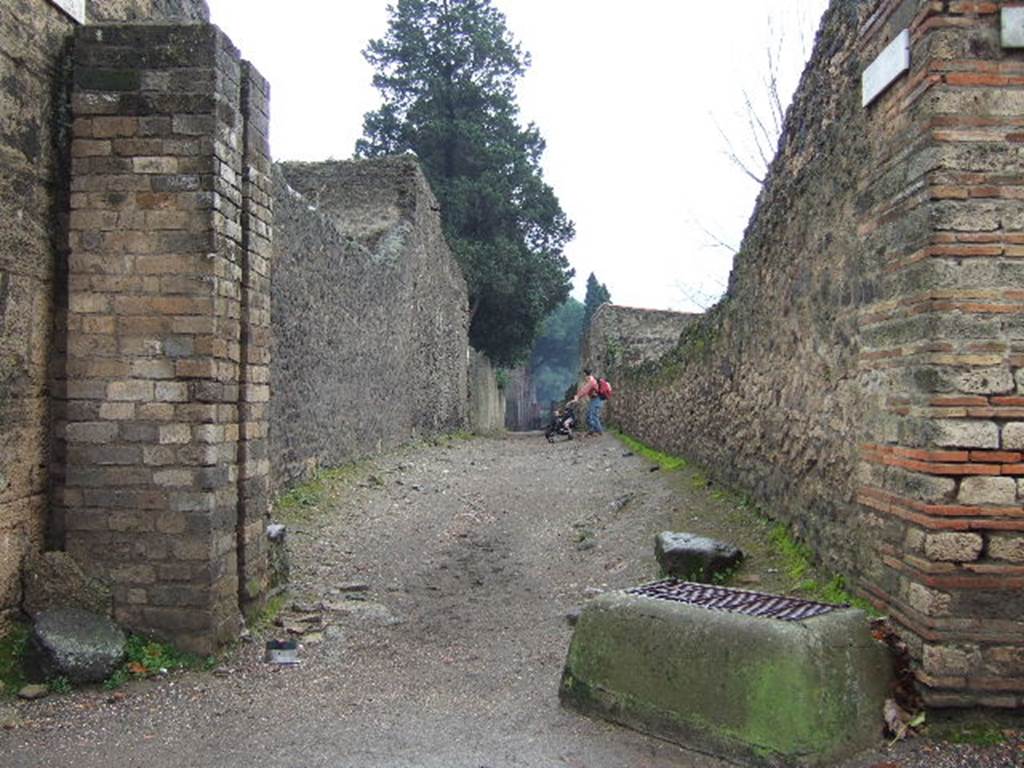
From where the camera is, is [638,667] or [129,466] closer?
[638,667]

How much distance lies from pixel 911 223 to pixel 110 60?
4.29 meters

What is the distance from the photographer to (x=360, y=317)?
41.3 ft

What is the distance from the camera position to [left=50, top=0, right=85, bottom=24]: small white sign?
476 cm

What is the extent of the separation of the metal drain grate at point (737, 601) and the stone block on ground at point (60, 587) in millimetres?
2829

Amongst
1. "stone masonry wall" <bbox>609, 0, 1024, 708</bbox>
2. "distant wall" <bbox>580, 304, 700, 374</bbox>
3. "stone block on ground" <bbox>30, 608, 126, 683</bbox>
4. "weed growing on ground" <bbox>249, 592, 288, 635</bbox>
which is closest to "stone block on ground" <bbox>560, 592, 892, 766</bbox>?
"stone masonry wall" <bbox>609, 0, 1024, 708</bbox>

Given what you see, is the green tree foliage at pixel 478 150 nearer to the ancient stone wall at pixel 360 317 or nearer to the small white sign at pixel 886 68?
the ancient stone wall at pixel 360 317

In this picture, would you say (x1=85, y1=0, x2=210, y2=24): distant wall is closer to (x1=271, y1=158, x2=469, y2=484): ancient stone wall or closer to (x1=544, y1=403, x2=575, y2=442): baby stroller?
(x1=271, y1=158, x2=469, y2=484): ancient stone wall

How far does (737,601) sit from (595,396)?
1495 centimetres

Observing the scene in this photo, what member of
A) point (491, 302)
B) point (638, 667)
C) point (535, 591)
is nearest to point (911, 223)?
point (638, 667)

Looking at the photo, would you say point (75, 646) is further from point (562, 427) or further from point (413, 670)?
point (562, 427)

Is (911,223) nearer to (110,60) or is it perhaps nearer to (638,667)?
(638,667)

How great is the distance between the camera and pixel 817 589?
532 cm

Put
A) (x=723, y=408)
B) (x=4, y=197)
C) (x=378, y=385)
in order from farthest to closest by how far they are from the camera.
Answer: (x=378, y=385) < (x=723, y=408) < (x=4, y=197)

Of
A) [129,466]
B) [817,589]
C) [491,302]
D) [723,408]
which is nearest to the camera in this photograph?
[129,466]
